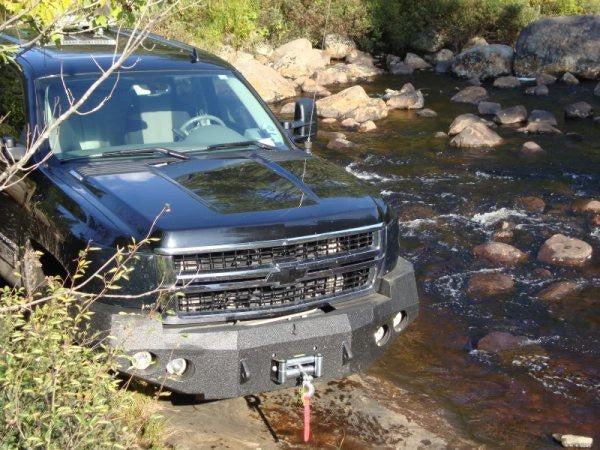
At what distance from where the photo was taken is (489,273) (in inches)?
371

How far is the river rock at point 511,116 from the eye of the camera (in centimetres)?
1666

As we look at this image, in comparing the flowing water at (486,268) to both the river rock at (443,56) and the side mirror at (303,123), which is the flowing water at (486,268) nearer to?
the side mirror at (303,123)

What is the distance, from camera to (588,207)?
37.7ft

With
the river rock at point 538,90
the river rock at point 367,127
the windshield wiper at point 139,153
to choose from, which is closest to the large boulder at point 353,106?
the river rock at point 367,127

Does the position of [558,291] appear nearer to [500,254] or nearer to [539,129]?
[500,254]

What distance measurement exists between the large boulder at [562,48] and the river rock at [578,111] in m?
3.91

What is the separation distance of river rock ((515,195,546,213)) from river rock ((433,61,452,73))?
11.0m

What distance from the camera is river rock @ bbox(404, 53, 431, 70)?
2288 cm

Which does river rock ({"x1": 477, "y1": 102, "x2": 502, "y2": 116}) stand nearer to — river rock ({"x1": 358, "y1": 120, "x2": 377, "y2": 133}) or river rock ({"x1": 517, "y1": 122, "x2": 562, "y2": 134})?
river rock ({"x1": 517, "y1": 122, "x2": 562, "y2": 134})

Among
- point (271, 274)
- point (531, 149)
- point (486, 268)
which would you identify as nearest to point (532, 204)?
point (486, 268)

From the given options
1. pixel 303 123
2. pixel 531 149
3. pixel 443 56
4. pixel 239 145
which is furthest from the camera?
pixel 443 56

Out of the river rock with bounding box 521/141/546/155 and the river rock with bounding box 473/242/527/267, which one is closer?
the river rock with bounding box 473/242/527/267

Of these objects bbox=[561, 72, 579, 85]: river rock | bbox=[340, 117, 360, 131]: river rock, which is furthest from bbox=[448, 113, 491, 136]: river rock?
bbox=[561, 72, 579, 85]: river rock

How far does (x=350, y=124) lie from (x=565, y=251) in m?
7.06
